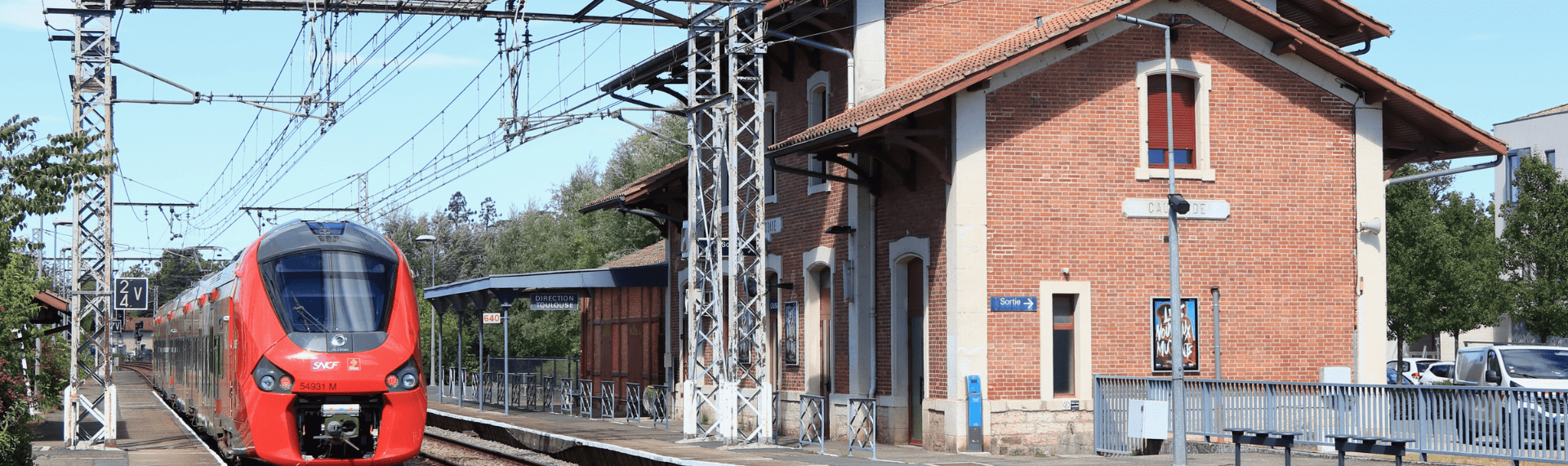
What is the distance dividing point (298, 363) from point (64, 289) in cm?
6615

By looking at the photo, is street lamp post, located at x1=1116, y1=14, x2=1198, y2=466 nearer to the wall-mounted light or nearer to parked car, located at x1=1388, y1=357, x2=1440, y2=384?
the wall-mounted light

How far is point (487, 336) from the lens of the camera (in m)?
61.5

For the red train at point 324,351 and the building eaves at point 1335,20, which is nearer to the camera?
the red train at point 324,351

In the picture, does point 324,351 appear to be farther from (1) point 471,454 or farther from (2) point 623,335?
(2) point 623,335

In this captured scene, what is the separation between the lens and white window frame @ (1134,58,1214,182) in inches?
817

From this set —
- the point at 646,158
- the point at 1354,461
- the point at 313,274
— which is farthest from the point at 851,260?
the point at 646,158

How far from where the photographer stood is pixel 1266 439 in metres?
16.5

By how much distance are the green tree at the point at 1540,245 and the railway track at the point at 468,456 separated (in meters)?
29.7

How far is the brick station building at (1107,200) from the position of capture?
20078 millimetres

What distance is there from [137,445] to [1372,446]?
17542 mm

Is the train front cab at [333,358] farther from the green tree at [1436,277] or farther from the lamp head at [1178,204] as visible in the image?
the green tree at [1436,277]

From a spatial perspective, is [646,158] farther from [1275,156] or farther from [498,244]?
[1275,156]

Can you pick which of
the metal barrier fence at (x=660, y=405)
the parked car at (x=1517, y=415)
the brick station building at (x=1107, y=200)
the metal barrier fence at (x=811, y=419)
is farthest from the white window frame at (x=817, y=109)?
the parked car at (x=1517, y=415)

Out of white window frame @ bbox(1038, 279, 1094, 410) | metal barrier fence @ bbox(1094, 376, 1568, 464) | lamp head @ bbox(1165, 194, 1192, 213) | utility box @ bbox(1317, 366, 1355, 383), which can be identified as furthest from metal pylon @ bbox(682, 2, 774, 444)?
utility box @ bbox(1317, 366, 1355, 383)
